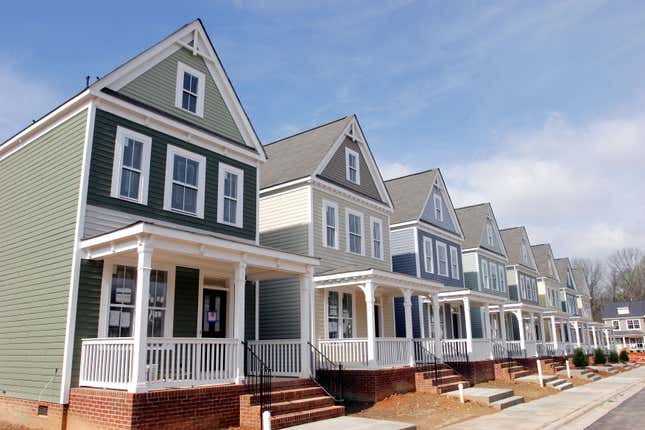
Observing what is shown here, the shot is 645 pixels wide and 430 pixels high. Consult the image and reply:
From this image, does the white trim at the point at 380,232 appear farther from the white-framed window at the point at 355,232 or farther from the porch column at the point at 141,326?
the porch column at the point at 141,326

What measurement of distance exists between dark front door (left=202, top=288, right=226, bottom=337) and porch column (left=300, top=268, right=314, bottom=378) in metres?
2.47

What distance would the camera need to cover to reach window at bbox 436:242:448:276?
95.0 ft

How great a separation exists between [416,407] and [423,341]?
5252mm

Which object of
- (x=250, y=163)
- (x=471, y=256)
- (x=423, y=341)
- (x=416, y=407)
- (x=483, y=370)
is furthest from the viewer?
(x=471, y=256)

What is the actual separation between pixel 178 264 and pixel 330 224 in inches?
313

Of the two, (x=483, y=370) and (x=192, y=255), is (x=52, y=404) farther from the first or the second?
(x=483, y=370)

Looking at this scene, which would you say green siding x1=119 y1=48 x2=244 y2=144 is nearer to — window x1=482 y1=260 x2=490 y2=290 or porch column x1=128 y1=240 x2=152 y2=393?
porch column x1=128 y1=240 x2=152 y2=393

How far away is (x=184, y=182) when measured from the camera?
15.0m

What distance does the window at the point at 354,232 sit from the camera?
71.2 feet

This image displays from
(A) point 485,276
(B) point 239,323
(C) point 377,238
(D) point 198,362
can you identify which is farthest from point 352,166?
(A) point 485,276

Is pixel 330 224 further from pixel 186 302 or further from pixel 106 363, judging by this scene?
pixel 106 363

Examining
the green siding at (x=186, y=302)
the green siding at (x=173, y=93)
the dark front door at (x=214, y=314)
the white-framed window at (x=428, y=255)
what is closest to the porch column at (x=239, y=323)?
the green siding at (x=186, y=302)

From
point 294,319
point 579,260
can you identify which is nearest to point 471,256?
point 294,319

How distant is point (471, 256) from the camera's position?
34.5 meters
